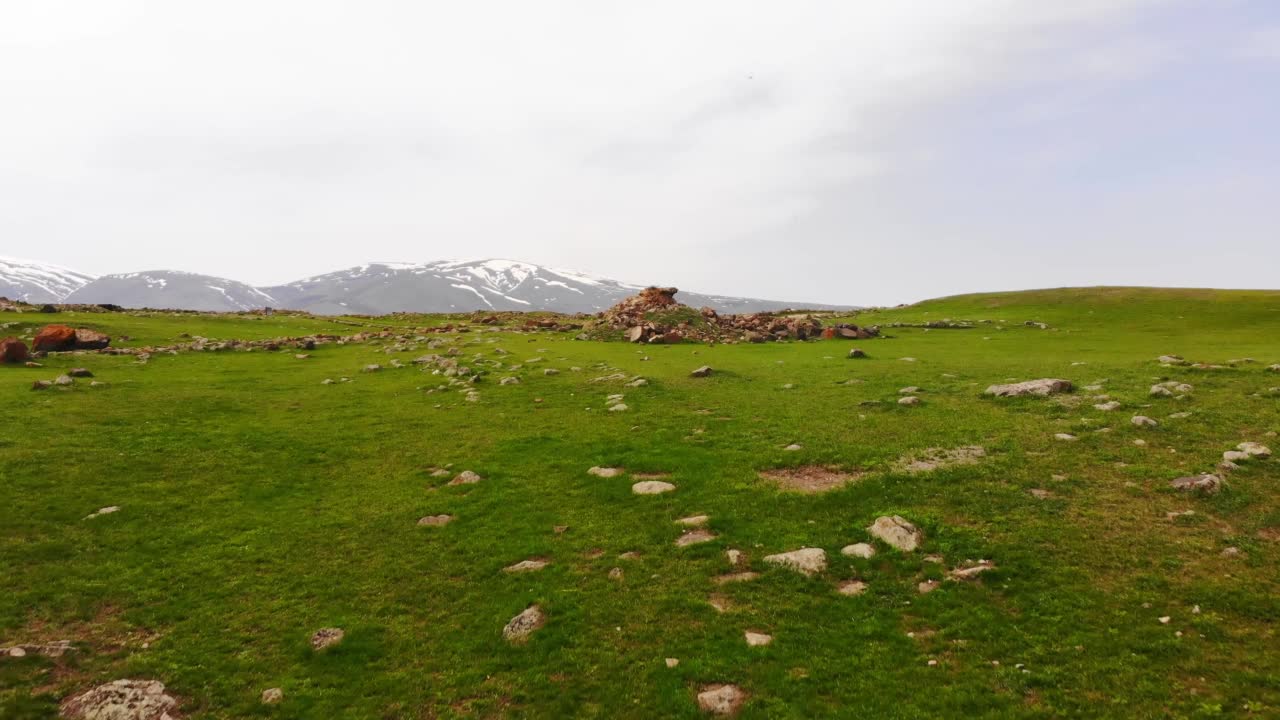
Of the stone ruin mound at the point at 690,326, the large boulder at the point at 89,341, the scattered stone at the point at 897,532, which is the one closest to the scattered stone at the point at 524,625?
the scattered stone at the point at 897,532

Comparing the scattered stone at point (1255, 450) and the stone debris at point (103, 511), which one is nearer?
the scattered stone at point (1255, 450)

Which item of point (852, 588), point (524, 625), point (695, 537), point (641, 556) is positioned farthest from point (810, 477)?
point (524, 625)

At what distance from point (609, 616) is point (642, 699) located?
241 centimetres

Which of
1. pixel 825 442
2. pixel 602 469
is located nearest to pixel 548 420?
pixel 602 469

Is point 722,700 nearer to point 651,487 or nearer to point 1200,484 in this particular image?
point 651,487

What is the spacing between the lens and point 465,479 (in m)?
19.9

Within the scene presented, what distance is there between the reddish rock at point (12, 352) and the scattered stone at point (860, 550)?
5020 cm

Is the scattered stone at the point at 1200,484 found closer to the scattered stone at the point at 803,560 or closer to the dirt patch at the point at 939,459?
the dirt patch at the point at 939,459

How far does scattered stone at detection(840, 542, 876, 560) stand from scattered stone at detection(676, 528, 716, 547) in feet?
10.4

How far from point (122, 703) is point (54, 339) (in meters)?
46.7

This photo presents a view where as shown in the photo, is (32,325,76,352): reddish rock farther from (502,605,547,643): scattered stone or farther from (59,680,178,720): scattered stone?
(502,605,547,643): scattered stone

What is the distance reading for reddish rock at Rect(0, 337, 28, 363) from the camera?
36406 mm

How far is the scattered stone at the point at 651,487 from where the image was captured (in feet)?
58.5

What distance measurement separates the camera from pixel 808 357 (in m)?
44.1
